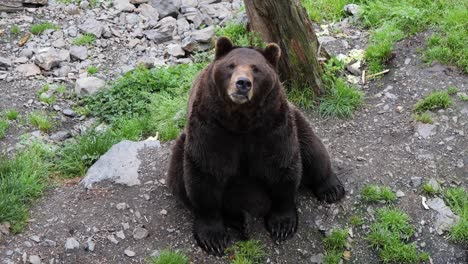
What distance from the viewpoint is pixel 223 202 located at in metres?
4.96

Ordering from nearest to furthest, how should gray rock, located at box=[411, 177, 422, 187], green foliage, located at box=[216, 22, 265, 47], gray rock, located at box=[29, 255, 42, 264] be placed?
gray rock, located at box=[29, 255, 42, 264]
gray rock, located at box=[411, 177, 422, 187]
green foliage, located at box=[216, 22, 265, 47]

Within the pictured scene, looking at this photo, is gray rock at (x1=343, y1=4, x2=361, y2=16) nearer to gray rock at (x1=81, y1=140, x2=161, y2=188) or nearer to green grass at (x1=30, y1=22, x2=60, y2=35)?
gray rock at (x1=81, y1=140, x2=161, y2=188)

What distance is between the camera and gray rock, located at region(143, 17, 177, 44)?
8.37 m

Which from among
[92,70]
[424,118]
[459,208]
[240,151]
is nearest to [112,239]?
[240,151]

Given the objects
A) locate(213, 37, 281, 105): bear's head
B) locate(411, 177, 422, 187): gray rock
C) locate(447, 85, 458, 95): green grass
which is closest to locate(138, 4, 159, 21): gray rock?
locate(447, 85, 458, 95): green grass

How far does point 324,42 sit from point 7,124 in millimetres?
3772

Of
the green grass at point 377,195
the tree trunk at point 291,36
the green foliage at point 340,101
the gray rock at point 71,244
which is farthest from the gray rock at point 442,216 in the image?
the gray rock at point 71,244

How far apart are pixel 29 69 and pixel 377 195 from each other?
14.9 feet

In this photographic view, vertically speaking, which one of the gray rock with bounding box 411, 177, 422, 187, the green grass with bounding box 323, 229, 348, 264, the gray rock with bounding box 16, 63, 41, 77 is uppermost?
the gray rock with bounding box 411, 177, 422, 187

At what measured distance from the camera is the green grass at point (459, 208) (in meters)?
5.22

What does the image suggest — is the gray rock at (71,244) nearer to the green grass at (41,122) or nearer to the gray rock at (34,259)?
the gray rock at (34,259)

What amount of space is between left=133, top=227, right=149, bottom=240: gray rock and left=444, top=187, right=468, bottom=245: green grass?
254cm

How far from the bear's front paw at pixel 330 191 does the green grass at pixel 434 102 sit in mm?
1593

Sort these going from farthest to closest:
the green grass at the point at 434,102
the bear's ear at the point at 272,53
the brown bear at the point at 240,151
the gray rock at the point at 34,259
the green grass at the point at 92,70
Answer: the green grass at the point at 92,70 → the green grass at the point at 434,102 → the gray rock at the point at 34,259 → the bear's ear at the point at 272,53 → the brown bear at the point at 240,151
